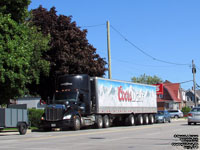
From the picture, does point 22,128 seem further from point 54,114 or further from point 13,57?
point 13,57

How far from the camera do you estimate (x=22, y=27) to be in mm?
26938

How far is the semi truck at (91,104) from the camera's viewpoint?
26984mm

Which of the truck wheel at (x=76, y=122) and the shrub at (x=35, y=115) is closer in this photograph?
the truck wheel at (x=76, y=122)

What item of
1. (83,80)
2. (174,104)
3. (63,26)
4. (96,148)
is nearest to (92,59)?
(63,26)

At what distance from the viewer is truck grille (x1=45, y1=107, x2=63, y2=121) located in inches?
1056

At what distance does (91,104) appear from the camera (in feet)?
96.0

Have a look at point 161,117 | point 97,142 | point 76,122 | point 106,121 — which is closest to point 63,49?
point 106,121

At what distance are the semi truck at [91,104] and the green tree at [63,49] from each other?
4606mm

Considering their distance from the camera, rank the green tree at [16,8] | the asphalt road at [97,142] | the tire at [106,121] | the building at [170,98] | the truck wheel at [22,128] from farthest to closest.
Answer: the building at [170,98] < the tire at [106,121] < the green tree at [16,8] < the truck wheel at [22,128] < the asphalt road at [97,142]

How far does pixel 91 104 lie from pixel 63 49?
737cm

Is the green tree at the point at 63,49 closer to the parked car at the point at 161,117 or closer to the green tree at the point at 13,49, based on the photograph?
the green tree at the point at 13,49

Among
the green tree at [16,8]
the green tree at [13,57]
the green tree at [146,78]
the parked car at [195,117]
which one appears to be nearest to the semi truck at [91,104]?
the green tree at [13,57]

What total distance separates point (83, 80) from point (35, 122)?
278 inches

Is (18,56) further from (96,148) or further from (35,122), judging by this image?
(96,148)
